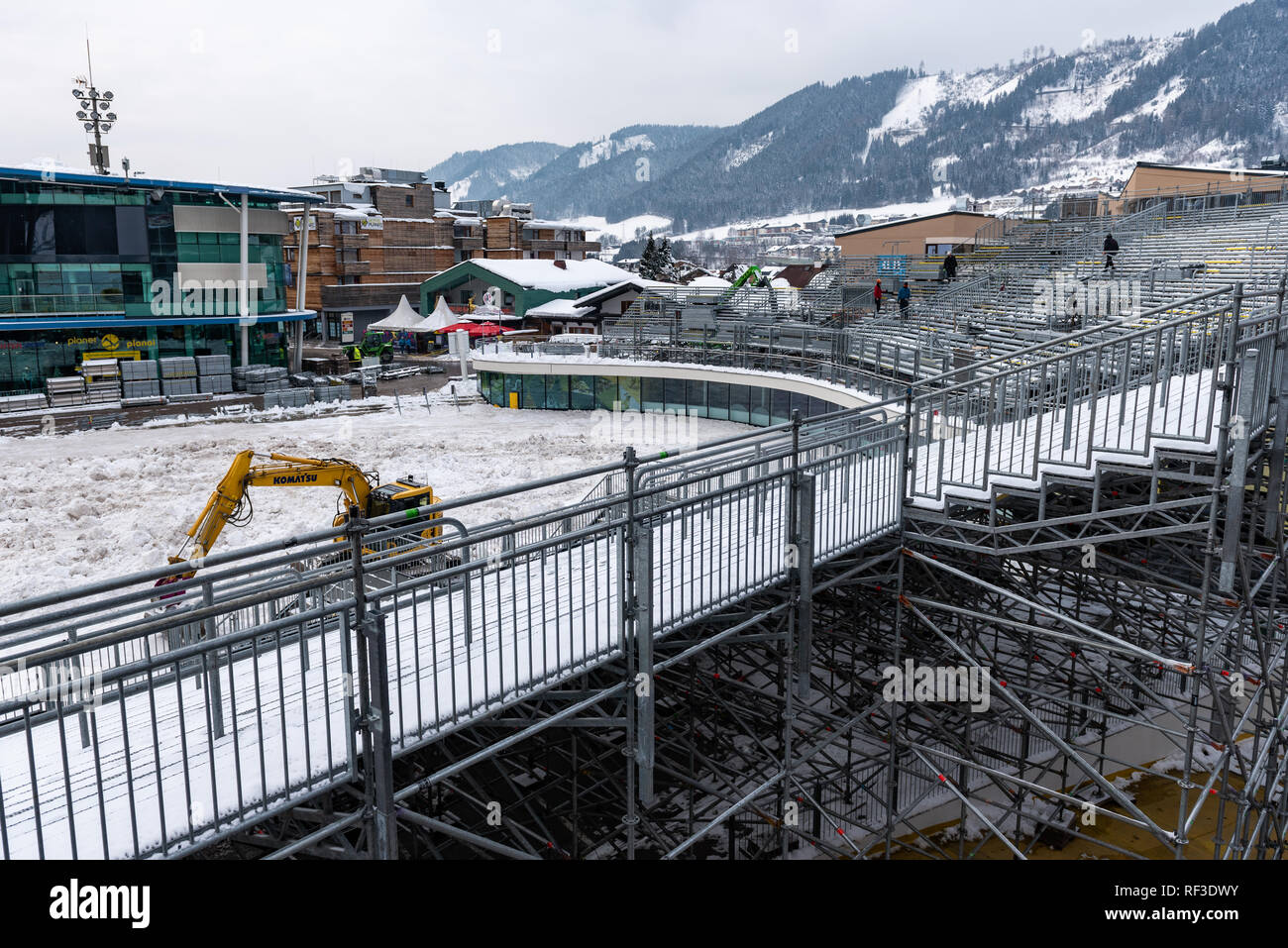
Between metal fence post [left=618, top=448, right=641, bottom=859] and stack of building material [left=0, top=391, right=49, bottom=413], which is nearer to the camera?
metal fence post [left=618, top=448, right=641, bottom=859]

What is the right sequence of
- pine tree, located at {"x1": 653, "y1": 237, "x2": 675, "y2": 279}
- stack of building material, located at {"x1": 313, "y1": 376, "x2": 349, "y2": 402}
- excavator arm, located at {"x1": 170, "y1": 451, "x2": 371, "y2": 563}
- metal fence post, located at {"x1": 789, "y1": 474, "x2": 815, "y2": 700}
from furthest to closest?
pine tree, located at {"x1": 653, "y1": 237, "x2": 675, "y2": 279}
stack of building material, located at {"x1": 313, "y1": 376, "x2": 349, "y2": 402}
excavator arm, located at {"x1": 170, "y1": 451, "x2": 371, "y2": 563}
metal fence post, located at {"x1": 789, "y1": 474, "x2": 815, "y2": 700}

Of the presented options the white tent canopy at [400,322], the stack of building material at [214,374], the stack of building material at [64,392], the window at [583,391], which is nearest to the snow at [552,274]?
the white tent canopy at [400,322]

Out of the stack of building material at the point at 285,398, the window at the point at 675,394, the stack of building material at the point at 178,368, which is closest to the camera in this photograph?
the window at the point at 675,394

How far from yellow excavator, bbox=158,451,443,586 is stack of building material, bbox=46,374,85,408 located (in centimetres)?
2601

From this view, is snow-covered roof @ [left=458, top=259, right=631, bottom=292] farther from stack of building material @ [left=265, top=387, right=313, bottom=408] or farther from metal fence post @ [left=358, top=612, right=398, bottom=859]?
metal fence post @ [left=358, top=612, right=398, bottom=859]

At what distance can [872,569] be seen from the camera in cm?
1053

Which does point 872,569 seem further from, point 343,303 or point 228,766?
point 343,303

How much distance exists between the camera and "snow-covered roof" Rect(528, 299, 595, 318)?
52.0m

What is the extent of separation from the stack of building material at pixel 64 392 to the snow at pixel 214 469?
618cm

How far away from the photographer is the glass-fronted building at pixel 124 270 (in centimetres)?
3934

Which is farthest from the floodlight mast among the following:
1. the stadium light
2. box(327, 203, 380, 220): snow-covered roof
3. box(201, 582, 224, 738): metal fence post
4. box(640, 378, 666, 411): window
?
box(201, 582, 224, 738): metal fence post

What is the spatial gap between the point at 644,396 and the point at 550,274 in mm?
28394

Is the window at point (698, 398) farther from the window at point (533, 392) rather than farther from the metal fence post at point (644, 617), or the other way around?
the metal fence post at point (644, 617)

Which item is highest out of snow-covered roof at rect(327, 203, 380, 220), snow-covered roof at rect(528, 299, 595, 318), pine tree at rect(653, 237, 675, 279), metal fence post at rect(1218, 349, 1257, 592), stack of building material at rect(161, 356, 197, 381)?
snow-covered roof at rect(327, 203, 380, 220)
